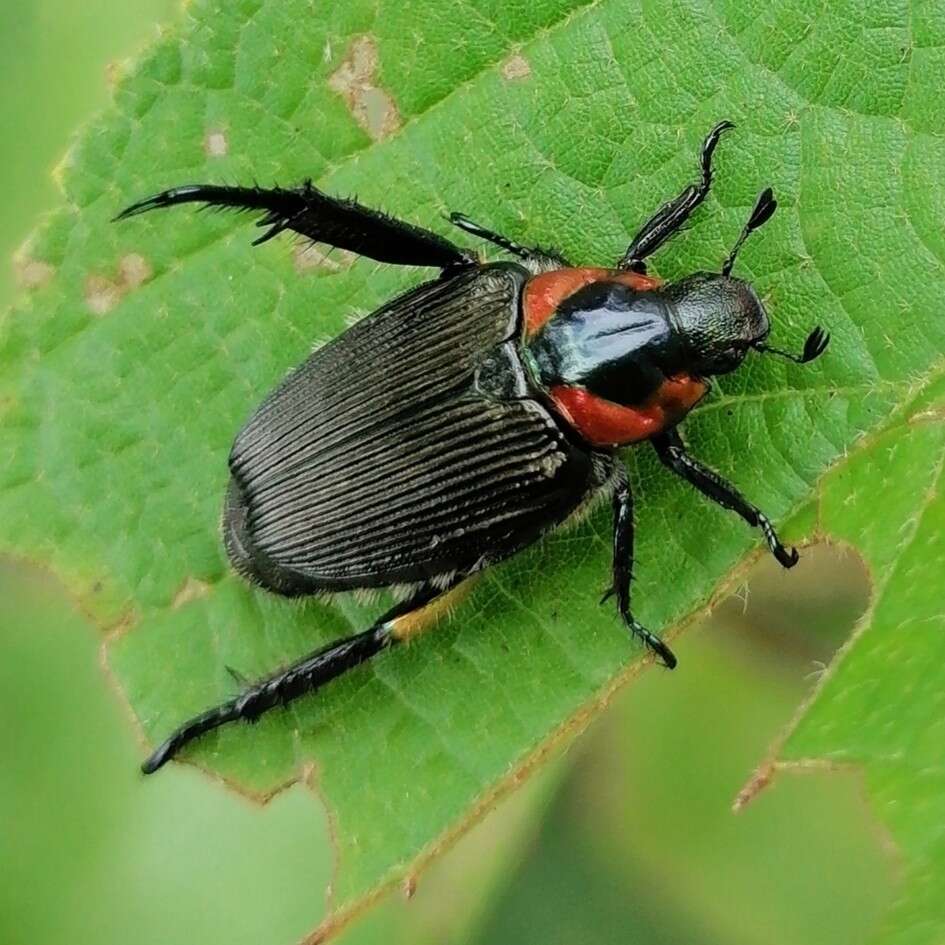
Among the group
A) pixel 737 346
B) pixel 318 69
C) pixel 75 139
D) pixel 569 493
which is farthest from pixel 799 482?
pixel 75 139

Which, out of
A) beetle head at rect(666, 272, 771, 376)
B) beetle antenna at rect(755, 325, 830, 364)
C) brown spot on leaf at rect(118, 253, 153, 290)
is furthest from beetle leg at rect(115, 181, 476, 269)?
beetle antenna at rect(755, 325, 830, 364)

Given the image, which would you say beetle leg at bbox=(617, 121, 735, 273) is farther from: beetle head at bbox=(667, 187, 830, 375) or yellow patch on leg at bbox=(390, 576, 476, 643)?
yellow patch on leg at bbox=(390, 576, 476, 643)

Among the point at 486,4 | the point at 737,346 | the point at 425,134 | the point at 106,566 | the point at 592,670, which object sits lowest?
the point at 592,670

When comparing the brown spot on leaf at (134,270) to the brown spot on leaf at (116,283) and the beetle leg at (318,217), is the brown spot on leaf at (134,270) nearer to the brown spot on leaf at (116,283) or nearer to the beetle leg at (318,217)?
the brown spot on leaf at (116,283)

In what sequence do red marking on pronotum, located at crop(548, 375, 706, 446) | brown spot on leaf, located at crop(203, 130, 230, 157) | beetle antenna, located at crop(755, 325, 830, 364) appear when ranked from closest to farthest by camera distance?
1. beetle antenna, located at crop(755, 325, 830, 364)
2. red marking on pronotum, located at crop(548, 375, 706, 446)
3. brown spot on leaf, located at crop(203, 130, 230, 157)

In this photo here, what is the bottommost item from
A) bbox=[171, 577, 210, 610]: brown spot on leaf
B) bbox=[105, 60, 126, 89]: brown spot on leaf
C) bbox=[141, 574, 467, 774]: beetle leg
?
bbox=[141, 574, 467, 774]: beetle leg

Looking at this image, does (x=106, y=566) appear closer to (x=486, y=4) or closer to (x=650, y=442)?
(x=650, y=442)

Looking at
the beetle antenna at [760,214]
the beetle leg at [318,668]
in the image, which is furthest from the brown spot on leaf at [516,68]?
the beetle leg at [318,668]

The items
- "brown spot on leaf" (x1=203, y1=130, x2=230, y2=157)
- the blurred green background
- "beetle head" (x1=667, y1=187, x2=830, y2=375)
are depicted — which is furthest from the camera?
the blurred green background

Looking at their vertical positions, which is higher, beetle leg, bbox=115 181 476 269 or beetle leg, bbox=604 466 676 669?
beetle leg, bbox=115 181 476 269
